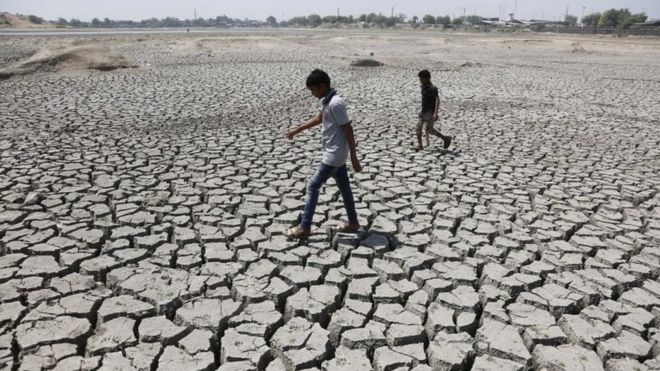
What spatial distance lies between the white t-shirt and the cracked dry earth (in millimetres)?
731

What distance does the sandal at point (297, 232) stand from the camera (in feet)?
12.3

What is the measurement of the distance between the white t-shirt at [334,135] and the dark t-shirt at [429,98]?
10.1ft

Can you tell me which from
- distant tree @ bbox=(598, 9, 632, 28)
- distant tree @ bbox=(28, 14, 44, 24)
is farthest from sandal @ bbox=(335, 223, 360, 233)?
distant tree @ bbox=(28, 14, 44, 24)

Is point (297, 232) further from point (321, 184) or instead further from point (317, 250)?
point (321, 184)

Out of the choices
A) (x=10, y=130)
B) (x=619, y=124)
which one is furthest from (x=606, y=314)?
(x=10, y=130)

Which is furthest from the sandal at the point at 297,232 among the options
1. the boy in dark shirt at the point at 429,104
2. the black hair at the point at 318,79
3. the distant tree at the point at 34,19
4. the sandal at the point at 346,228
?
the distant tree at the point at 34,19

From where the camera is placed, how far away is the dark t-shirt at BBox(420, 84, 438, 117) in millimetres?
6135

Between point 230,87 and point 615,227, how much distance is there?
9.65 metres

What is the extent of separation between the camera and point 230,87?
11.9m

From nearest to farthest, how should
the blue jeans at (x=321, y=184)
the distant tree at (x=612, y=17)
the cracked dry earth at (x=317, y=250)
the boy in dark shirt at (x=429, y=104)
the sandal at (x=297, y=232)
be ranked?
1. the cracked dry earth at (x=317, y=250)
2. the blue jeans at (x=321, y=184)
3. the sandal at (x=297, y=232)
4. the boy in dark shirt at (x=429, y=104)
5. the distant tree at (x=612, y=17)

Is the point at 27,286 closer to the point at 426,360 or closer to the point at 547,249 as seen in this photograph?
the point at 426,360

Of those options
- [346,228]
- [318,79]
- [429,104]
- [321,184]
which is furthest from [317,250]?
[429,104]

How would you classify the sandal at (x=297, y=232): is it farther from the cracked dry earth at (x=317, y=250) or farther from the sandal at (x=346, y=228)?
the sandal at (x=346, y=228)

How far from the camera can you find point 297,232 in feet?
12.3
